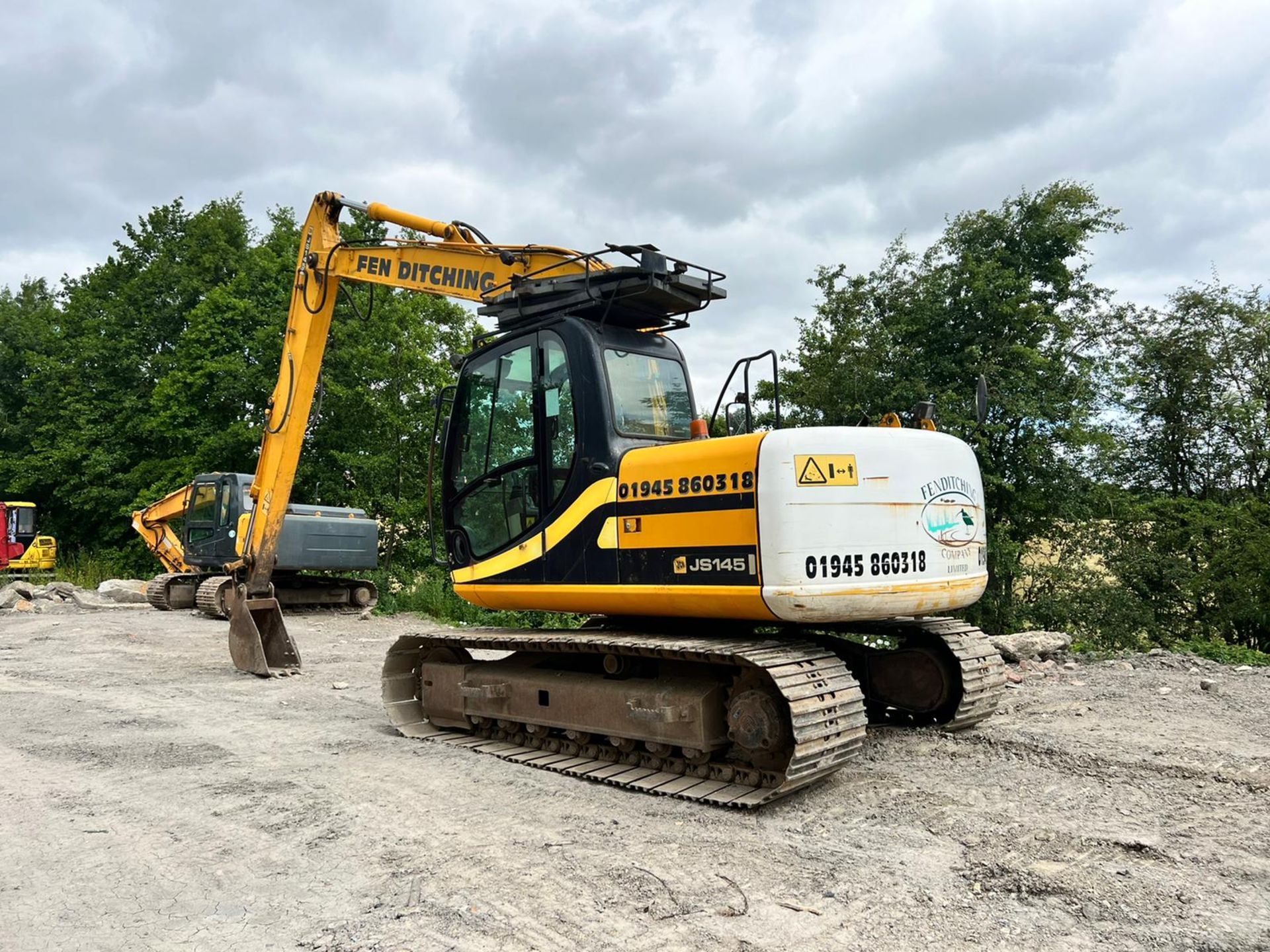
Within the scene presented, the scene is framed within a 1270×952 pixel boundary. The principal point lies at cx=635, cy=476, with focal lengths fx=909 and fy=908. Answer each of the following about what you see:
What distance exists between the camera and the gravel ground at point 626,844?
327cm

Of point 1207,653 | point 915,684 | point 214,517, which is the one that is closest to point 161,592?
point 214,517

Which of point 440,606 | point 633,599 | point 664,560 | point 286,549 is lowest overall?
point 440,606

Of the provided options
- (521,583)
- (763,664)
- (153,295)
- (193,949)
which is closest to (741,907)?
(763,664)

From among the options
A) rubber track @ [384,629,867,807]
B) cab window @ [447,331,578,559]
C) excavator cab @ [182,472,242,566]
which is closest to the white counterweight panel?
rubber track @ [384,629,867,807]

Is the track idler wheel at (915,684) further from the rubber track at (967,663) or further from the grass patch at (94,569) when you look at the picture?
the grass patch at (94,569)

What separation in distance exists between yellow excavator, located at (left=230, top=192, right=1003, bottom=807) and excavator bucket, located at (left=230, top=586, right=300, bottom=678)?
3.12 m

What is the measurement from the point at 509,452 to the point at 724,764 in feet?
8.16

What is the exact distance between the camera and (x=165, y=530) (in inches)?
794

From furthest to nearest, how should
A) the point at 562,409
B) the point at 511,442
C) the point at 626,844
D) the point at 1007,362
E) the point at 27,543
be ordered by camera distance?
the point at 27,543 → the point at 1007,362 → the point at 511,442 → the point at 562,409 → the point at 626,844

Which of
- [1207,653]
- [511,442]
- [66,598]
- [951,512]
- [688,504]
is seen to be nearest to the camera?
[688,504]

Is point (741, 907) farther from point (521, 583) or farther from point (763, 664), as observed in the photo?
point (521, 583)

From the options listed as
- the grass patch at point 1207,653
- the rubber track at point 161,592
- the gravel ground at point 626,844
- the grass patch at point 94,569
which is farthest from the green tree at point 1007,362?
the grass patch at point 94,569

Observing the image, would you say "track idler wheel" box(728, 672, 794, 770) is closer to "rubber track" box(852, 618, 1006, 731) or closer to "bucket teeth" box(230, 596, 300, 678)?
"rubber track" box(852, 618, 1006, 731)

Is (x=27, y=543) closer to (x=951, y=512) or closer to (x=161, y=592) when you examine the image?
(x=161, y=592)
